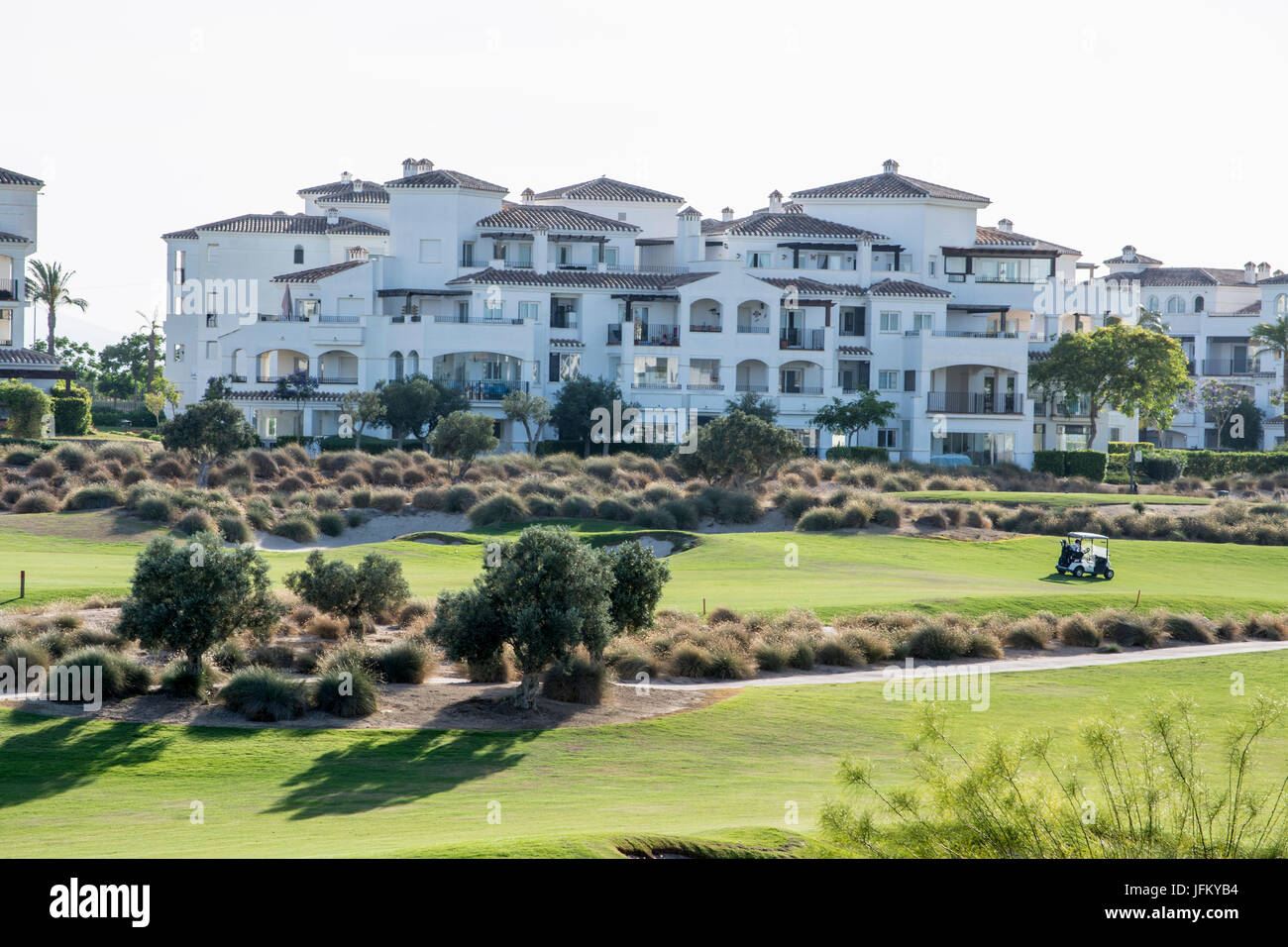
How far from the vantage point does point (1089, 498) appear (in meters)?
64.0

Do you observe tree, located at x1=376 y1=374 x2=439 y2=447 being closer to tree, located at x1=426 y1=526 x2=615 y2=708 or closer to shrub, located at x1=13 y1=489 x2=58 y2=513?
shrub, located at x1=13 y1=489 x2=58 y2=513

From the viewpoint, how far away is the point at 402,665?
26.2 metres

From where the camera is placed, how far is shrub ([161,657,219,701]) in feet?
78.3

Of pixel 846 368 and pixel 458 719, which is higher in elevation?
pixel 846 368

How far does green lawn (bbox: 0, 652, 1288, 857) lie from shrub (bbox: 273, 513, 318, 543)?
24728 mm

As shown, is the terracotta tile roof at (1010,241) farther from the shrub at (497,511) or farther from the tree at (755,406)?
the shrub at (497,511)

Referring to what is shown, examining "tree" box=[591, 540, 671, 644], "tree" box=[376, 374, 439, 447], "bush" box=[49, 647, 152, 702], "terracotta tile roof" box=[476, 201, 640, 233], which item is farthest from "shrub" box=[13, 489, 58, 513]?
"terracotta tile roof" box=[476, 201, 640, 233]

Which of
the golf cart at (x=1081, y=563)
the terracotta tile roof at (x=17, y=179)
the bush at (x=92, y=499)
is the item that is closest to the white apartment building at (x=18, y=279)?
the terracotta tile roof at (x=17, y=179)

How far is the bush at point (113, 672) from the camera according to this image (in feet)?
77.5

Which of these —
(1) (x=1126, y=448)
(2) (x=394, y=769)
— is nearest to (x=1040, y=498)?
(1) (x=1126, y=448)

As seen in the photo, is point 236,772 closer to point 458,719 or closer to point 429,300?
point 458,719

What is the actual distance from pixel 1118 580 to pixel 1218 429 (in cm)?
7172

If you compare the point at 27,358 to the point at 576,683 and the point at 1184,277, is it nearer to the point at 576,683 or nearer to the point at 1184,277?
the point at 576,683
